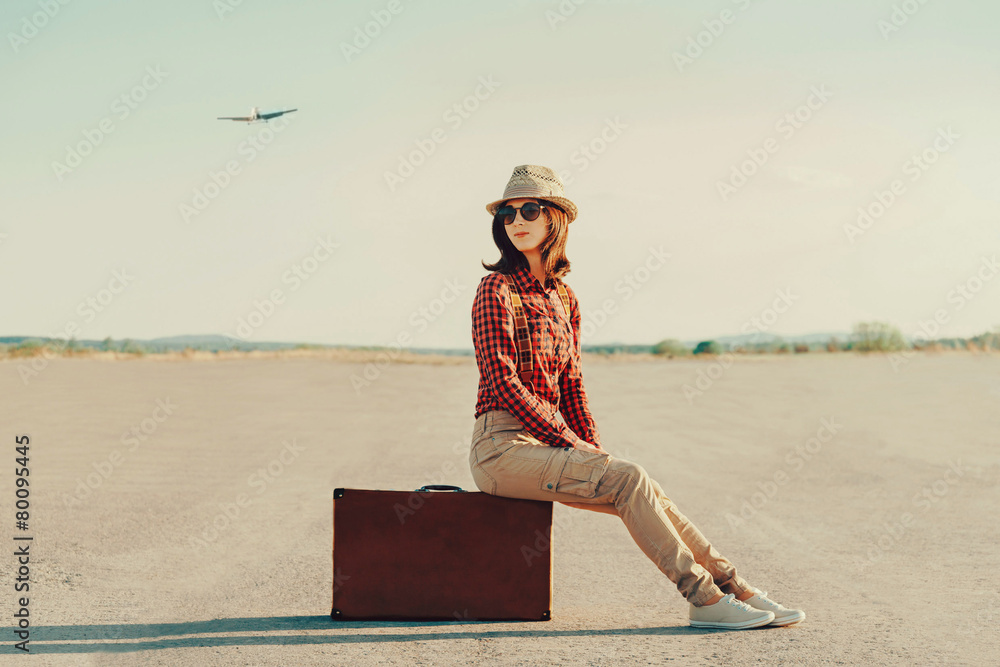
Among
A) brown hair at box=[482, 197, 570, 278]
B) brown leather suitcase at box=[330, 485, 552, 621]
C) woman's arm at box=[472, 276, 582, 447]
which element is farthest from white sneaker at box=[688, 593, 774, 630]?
brown hair at box=[482, 197, 570, 278]

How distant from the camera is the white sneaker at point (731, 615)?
14.5ft

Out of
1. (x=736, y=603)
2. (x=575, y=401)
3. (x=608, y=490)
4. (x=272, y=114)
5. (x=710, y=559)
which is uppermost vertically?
(x=272, y=114)

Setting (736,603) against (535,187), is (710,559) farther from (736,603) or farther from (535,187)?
(535,187)

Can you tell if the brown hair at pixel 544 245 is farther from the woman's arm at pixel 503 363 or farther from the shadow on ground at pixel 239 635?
the shadow on ground at pixel 239 635

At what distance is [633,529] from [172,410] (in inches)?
516

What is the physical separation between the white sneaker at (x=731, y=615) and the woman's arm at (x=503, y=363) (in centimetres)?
101

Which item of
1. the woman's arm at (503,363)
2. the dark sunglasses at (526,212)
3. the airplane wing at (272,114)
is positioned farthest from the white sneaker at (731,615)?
A: the airplane wing at (272,114)

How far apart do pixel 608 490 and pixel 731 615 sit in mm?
818

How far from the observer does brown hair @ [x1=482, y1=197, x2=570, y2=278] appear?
196 inches

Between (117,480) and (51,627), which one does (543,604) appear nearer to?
(51,627)

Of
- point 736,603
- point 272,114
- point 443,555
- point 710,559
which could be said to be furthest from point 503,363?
point 272,114

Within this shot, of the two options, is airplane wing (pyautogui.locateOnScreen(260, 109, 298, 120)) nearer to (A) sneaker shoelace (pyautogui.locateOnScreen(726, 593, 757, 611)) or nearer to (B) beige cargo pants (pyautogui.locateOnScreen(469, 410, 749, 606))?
(B) beige cargo pants (pyautogui.locateOnScreen(469, 410, 749, 606))

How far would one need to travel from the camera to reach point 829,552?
22.0 feet

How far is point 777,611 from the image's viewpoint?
14.8 ft
